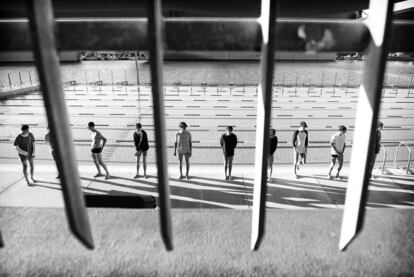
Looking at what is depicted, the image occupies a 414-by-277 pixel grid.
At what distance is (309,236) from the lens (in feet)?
14.3

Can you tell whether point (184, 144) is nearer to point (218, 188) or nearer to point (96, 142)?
point (218, 188)

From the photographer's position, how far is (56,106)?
160 cm

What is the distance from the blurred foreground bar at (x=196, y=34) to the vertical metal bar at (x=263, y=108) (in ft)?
0.35

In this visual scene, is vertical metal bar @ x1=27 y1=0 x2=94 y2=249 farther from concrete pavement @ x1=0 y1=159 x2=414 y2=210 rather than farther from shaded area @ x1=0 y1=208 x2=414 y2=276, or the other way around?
concrete pavement @ x1=0 y1=159 x2=414 y2=210

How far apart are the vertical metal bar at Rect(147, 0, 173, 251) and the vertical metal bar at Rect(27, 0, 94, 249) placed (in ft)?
1.78

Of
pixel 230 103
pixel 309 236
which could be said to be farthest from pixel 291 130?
pixel 309 236

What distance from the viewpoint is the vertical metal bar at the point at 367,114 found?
1.57 metres

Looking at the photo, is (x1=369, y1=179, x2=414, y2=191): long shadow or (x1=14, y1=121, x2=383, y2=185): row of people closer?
(x1=14, y1=121, x2=383, y2=185): row of people

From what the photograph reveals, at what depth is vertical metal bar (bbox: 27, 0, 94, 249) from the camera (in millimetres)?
1425

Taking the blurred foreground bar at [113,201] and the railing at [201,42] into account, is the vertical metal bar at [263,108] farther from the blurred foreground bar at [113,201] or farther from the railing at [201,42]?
the blurred foreground bar at [113,201]

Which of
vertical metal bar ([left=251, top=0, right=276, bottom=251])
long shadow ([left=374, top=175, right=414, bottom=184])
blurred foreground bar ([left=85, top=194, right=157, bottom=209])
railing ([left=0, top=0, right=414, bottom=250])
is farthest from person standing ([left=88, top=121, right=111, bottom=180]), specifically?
long shadow ([left=374, top=175, right=414, bottom=184])

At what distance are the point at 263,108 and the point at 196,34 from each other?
577 millimetres

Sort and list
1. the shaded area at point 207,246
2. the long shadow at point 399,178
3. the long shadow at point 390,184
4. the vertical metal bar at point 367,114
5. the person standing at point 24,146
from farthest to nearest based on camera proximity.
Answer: the long shadow at point 399,178 < the long shadow at point 390,184 < the person standing at point 24,146 < the shaded area at point 207,246 < the vertical metal bar at point 367,114

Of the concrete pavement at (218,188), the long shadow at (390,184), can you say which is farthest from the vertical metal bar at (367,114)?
the long shadow at (390,184)
